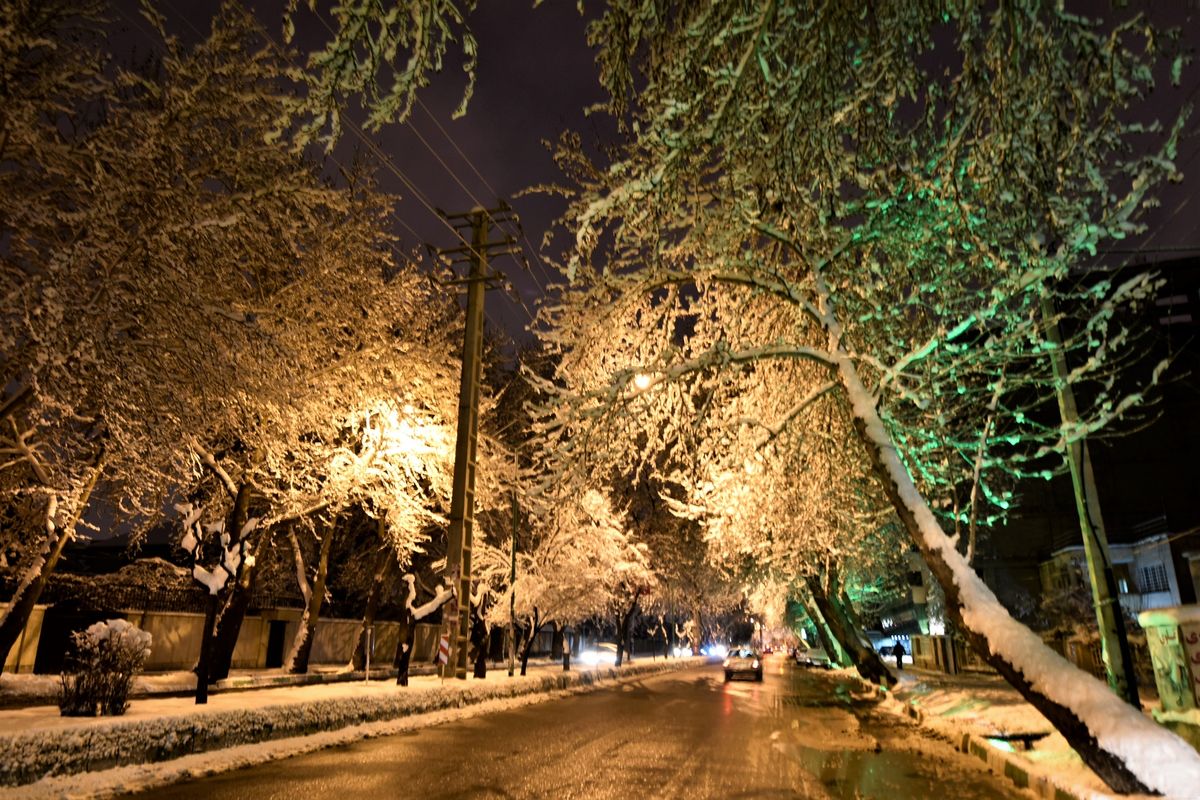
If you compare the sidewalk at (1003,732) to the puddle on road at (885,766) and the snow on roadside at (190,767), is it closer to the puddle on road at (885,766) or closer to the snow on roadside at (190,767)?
the puddle on road at (885,766)

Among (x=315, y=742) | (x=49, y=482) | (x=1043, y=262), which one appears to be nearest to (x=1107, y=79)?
(x=1043, y=262)

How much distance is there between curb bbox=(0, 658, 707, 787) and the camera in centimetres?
718


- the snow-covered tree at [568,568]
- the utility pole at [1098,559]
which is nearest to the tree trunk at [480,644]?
the snow-covered tree at [568,568]

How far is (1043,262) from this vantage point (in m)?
8.95

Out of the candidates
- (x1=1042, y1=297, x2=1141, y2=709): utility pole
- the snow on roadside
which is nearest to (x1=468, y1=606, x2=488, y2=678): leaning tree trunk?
the snow on roadside

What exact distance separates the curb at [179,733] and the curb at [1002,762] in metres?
9.89

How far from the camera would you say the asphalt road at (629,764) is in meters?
7.62

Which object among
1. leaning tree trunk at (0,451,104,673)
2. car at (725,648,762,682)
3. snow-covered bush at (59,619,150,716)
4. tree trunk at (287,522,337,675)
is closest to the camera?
snow-covered bush at (59,619,150,716)

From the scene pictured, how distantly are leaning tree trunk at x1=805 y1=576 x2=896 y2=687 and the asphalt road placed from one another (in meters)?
10.0

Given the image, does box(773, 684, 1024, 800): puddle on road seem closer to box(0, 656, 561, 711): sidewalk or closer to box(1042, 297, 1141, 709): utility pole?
box(1042, 297, 1141, 709): utility pole

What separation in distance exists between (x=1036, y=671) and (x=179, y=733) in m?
10.0

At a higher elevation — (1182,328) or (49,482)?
(1182,328)

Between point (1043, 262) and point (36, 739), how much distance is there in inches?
482

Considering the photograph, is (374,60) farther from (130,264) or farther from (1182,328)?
(1182,328)
